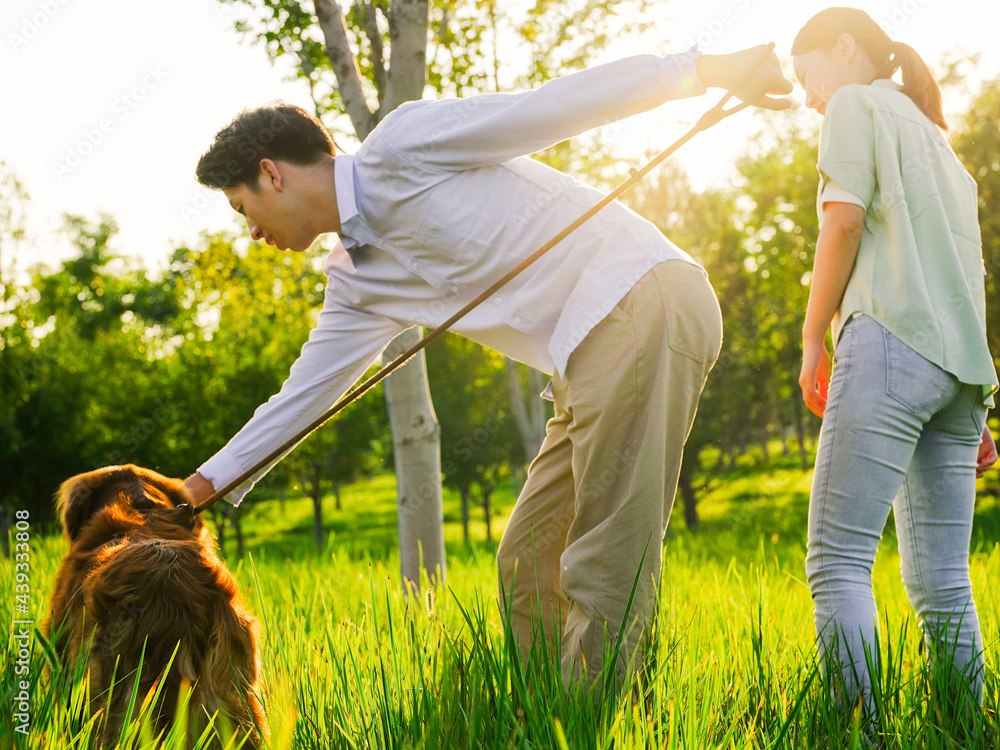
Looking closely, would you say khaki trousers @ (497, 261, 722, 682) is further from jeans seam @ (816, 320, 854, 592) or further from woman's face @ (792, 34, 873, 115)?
woman's face @ (792, 34, 873, 115)

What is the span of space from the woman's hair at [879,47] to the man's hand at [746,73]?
10.8 inches

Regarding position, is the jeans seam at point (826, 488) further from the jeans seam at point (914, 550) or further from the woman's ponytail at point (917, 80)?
the woman's ponytail at point (917, 80)

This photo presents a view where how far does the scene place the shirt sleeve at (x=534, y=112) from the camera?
6.00 feet

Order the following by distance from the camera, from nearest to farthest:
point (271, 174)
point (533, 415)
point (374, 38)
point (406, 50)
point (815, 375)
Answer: point (815, 375) < point (271, 174) < point (406, 50) < point (374, 38) < point (533, 415)

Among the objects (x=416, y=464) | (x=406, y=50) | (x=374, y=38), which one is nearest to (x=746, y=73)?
(x=406, y=50)

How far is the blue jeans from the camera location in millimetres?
1776

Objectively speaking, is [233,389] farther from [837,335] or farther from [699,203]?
[837,335]

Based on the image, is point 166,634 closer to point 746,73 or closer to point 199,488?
point 199,488

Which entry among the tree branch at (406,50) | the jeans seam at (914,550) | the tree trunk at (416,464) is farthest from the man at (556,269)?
the tree branch at (406,50)

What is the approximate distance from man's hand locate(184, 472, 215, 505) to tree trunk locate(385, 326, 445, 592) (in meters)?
1.58

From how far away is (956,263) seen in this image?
1.86 meters

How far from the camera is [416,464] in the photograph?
3898 millimetres

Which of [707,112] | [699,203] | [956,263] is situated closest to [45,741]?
[707,112]

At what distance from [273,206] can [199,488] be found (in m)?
0.88
